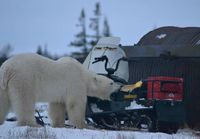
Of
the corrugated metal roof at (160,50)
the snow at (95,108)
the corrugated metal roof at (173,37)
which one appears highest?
the corrugated metal roof at (173,37)

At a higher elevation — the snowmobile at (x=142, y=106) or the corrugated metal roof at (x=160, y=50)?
the corrugated metal roof at (x=160, y=50)

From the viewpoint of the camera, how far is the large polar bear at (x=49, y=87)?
12.0 metres

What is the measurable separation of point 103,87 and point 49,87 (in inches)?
80.6

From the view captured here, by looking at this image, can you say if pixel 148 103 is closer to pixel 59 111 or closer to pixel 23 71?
pixel 59 111

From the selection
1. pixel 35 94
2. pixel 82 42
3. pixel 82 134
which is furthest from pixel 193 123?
pixel 82 42

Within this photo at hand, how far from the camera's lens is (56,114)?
535 inches

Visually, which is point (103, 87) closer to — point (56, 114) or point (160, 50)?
point (56, 114)

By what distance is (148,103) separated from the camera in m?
13.4

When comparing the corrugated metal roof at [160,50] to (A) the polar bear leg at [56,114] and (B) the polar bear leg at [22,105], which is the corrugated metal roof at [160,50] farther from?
(B) the polar bear leg at [22,105]

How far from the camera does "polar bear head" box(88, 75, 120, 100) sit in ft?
46.9

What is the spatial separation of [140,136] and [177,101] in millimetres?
3395

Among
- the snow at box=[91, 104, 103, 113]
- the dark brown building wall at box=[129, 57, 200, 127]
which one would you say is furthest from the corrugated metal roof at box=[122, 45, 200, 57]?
the snow at box=[91, 104, 103, 113]

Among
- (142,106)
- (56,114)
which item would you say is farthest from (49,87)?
(142,106)

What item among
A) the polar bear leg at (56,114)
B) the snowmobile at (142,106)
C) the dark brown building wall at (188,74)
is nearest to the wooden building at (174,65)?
the dark brown building wall at (188,74)
